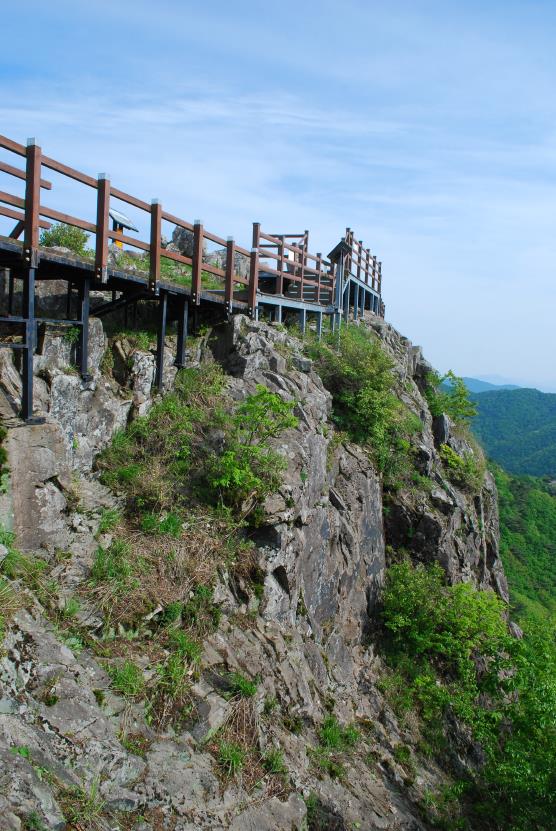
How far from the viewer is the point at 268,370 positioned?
12.8 m

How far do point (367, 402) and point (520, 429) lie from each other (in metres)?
129

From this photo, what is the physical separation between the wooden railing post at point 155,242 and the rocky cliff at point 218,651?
126 cm

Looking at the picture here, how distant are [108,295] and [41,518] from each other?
5.83 metres

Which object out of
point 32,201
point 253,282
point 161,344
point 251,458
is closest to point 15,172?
point 32,201

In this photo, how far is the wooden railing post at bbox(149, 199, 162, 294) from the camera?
10.4 meters

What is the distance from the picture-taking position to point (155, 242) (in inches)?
412

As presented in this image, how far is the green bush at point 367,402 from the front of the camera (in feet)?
49.7

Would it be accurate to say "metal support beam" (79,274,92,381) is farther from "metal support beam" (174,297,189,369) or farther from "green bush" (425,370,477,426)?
"green bush" (425,370,477,426)

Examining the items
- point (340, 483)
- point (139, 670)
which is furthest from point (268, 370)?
point (139, 670)

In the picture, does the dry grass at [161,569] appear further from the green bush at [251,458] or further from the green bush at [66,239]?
the green bush at [66,239]

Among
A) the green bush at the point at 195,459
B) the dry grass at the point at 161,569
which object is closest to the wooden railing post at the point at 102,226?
the green bush at the point at 195,459

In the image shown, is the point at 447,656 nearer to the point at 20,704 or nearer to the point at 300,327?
the point at 300,327

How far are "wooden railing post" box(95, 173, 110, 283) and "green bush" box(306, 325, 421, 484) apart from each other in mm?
7441

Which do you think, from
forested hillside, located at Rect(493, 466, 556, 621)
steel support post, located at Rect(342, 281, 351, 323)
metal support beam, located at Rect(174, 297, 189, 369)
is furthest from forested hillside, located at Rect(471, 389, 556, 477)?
metal support beam, located at Rect(174, 297, 189, 369)
